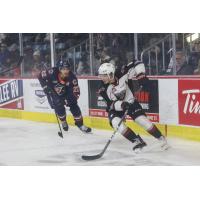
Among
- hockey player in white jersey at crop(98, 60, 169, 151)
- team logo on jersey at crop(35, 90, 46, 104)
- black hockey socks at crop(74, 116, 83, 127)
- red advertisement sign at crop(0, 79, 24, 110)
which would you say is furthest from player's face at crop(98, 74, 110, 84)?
red advertisement sign at crop(0, 79, 24, 110)

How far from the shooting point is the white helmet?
155 inches

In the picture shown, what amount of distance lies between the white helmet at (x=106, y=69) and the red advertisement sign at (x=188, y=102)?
44 cm

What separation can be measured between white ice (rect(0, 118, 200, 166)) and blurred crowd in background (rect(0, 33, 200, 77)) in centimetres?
39

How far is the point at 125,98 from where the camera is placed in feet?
13.0

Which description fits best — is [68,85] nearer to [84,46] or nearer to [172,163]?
[84,46]

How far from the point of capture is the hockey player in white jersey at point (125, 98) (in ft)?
12.7

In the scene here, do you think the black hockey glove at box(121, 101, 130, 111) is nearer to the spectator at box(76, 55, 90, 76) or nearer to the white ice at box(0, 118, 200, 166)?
the white ice at box(0, 118, 200, 166)

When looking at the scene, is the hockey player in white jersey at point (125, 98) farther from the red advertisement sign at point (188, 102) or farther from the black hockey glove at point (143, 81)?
the red advertisement sign at point (188, 102)

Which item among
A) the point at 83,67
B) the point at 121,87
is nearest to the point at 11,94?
the point at 83,67

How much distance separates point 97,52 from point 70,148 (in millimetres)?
652

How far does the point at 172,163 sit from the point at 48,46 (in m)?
1.12

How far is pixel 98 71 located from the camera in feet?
13.0

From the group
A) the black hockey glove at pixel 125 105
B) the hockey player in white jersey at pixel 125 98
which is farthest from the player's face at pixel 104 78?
the black hockey glove at pixel 125 105
